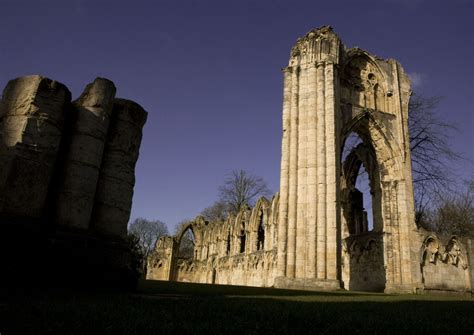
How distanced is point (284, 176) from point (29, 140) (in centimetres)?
1213

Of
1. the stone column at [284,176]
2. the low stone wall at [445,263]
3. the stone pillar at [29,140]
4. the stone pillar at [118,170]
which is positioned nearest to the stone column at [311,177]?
the stone column at [284,176]

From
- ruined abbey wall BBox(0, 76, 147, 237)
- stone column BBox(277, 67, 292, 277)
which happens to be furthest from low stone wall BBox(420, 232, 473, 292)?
ruined abbey wall BBox(0, 76, 147, 237)

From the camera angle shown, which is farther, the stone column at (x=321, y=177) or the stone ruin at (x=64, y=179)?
the stone column at (x=321, y=177)

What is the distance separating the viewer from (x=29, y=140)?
193 inches

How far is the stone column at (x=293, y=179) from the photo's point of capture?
593 inches

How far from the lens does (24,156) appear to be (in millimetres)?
4828

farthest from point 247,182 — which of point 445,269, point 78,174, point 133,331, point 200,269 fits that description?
point 133,331

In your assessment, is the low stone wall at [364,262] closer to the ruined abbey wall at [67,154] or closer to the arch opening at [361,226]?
the arch opening at [361,226]

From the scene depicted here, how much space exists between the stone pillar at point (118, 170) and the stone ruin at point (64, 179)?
1 cm

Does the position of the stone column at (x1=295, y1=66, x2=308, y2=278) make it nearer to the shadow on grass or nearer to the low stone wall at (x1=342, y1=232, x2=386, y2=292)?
the low stone wall at (x1=342, y1=232, x2=386, y2=292)

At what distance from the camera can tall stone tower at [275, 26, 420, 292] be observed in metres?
15.1

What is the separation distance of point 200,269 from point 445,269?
770 inches

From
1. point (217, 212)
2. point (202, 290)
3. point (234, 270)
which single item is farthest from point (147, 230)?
point (202, 290)

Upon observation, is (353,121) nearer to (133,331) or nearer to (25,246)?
(25,246)
